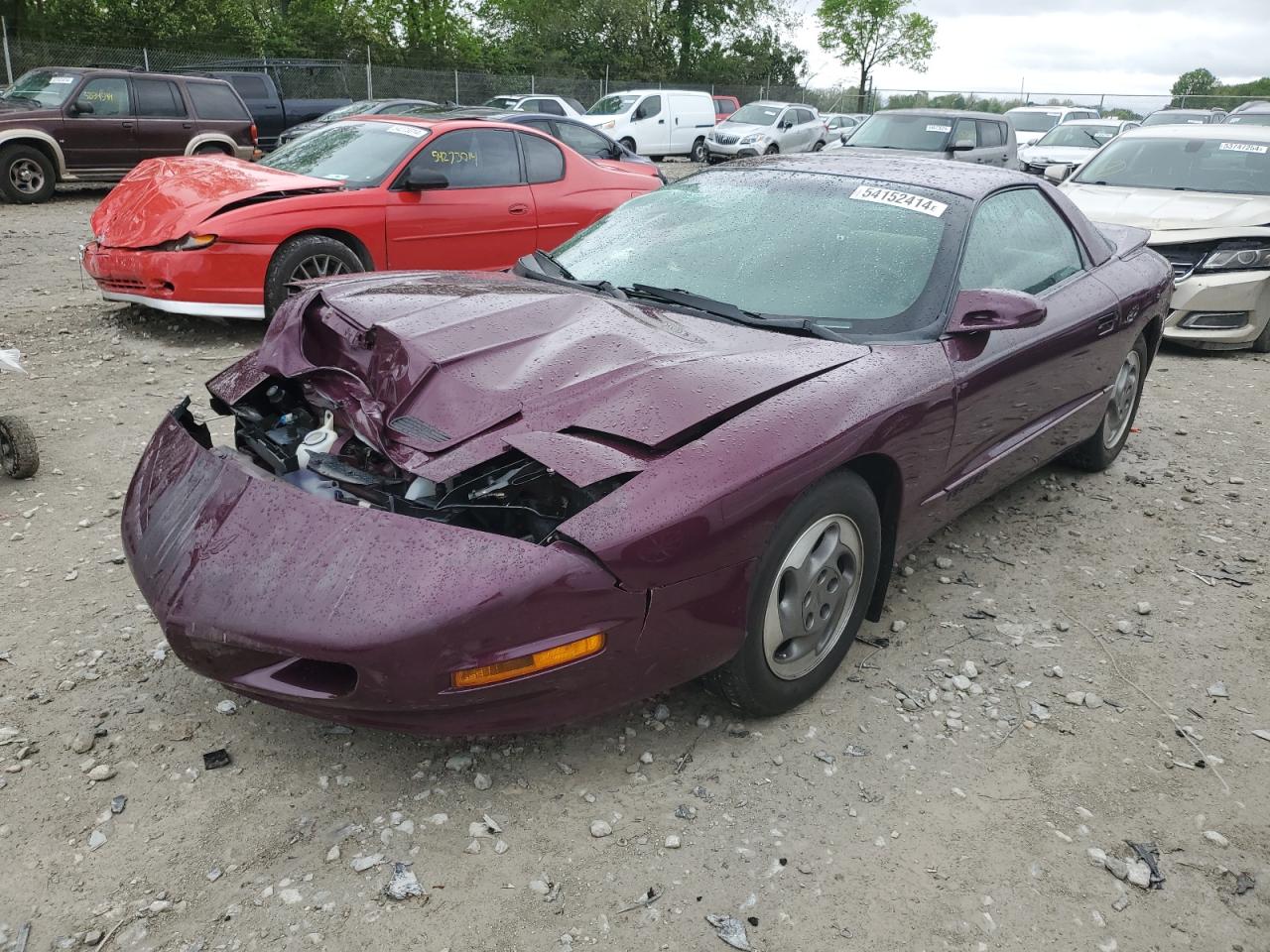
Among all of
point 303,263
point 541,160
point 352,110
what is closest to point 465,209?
point 541,160

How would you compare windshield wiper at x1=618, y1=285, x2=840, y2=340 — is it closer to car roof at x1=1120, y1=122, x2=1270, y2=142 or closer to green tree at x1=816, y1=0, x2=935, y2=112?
car roof at x1=1120, y1=122, x2=1270, y2=142

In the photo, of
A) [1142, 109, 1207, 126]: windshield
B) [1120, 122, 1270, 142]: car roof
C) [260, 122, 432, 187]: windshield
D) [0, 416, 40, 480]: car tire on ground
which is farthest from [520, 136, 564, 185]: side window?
[1142, 109, 1207, 126]: windshield

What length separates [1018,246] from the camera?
3.95 metres

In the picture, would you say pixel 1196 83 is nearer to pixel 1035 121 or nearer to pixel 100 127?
pixel 1035 121

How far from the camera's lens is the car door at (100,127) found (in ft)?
42.0

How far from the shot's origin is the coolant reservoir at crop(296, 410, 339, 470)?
283 cm

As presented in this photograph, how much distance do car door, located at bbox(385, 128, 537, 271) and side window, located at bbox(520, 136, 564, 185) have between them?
10cm

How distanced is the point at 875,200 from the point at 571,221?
14.9 feet

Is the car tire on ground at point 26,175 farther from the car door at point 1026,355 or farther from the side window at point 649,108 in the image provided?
the side window at point 649,108

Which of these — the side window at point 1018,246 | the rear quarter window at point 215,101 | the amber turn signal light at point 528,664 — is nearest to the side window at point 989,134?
the side window at point 1018,246

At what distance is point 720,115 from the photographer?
3281 cm

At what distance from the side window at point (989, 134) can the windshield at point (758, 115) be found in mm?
9887

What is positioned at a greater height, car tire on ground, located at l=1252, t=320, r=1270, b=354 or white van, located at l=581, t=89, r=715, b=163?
white van, located at l=581, t=89, r=715, b=163

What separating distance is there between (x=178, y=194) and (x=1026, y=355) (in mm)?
5428
